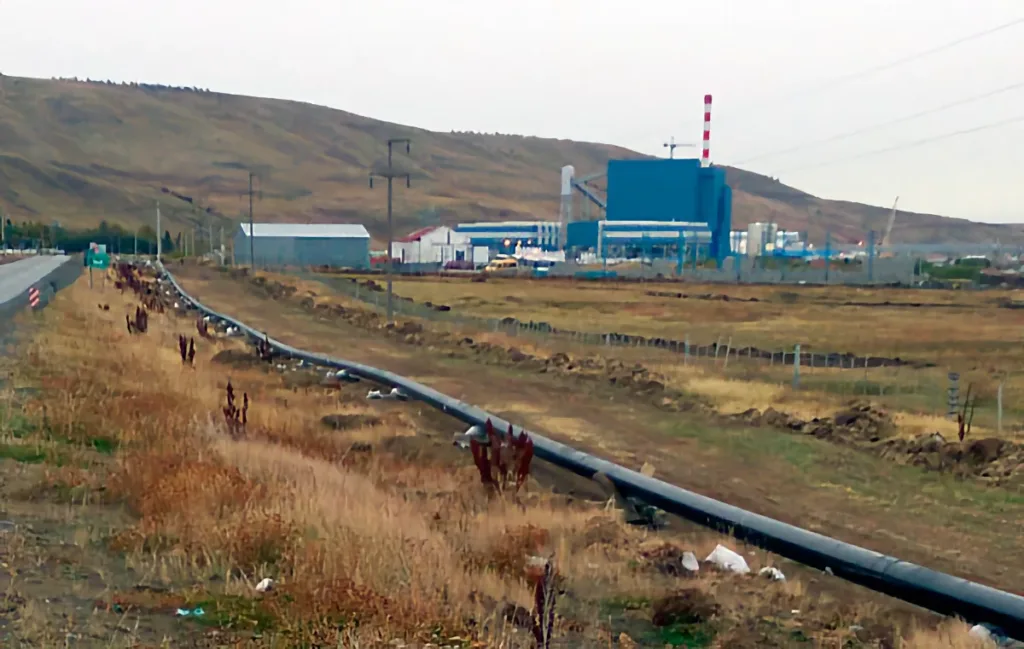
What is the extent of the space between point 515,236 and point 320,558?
13130cm

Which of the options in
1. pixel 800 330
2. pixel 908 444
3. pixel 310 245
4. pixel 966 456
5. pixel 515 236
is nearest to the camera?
pixel 966 456

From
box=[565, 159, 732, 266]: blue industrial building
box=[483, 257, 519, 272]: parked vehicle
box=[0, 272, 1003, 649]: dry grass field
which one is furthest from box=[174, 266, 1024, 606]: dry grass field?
box=[565, 159, 732, 266]: blue industrial building

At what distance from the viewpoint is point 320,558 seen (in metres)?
7.07

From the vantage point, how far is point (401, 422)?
17.1 metres

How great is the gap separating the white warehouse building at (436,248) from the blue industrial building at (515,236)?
4090 mm

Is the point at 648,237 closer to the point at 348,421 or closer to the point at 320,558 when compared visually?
the point at 348,421

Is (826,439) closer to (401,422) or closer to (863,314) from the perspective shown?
(401,422)

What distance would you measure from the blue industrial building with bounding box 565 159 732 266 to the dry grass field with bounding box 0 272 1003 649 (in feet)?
332

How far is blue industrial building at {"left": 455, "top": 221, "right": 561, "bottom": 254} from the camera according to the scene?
440ft

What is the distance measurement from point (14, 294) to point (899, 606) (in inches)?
1553

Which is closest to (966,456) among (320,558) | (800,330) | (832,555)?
(832,555)

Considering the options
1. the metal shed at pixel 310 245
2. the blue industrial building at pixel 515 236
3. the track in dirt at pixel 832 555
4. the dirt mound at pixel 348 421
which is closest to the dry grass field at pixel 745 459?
the track in dirt at pixel 832 555

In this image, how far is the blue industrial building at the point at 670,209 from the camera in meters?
113

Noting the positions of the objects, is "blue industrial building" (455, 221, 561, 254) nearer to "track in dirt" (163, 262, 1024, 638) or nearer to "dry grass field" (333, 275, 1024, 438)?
"dry grass field" (333, 275, 1024, 438)
